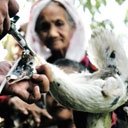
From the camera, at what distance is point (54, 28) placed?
4.98ft

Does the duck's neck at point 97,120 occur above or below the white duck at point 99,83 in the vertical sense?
below

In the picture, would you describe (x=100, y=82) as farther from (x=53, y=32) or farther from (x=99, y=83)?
(x=53, y=32)

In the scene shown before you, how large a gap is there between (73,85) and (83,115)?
0.12 metres

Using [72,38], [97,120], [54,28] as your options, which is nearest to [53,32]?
[54,28]

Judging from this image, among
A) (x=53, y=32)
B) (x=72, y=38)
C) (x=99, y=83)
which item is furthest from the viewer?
(x=72, y=38)

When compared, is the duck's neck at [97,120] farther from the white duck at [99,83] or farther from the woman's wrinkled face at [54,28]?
the woman's wrinkled face at [54,28]

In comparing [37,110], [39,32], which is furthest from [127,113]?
[39,32]

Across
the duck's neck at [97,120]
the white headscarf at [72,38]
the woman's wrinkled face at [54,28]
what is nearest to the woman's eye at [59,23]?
the woman's wrinkled face at [54,28]

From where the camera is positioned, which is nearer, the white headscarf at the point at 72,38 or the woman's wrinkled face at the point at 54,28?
the woman's wrinkled face at the point at 54,28

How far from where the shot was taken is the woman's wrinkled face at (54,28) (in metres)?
1.49

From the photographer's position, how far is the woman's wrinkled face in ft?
4.90

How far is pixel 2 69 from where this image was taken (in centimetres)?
53

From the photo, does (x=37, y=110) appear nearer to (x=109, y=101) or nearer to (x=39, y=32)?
(x=39, y=32)

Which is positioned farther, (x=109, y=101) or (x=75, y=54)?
(x=75, y=54)
